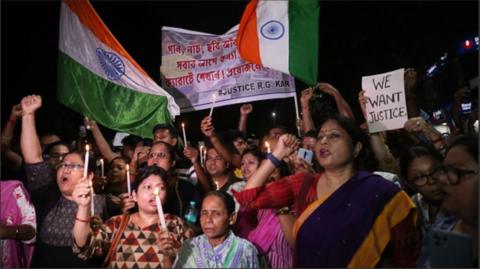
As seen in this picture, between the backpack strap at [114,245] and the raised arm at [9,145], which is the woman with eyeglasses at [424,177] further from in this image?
the raised arm at [9,145]

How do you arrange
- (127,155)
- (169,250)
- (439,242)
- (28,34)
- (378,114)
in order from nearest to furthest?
(439,242) < (169,250) < (378,114) < (127,155) < (28,34)

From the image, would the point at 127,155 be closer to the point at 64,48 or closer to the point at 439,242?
the point at 64,48

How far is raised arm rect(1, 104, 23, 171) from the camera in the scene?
4.65 metres

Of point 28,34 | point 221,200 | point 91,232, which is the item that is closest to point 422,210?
point 221,200

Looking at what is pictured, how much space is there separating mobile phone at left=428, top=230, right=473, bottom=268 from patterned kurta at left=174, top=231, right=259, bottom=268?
65.9 inches

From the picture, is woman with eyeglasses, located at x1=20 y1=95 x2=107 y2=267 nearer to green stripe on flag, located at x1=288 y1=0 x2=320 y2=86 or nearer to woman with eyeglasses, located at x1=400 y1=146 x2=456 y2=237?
woman with eyeglasses, located at x1=400 y1=146 x2=456 y2=237

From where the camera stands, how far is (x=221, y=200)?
138 inches

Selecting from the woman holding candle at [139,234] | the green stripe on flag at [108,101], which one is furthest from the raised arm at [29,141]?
the green stripe on flag at [108,101]

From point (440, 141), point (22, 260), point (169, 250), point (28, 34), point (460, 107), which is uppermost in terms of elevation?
point (28, 34)

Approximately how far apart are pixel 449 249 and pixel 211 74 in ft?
16.9

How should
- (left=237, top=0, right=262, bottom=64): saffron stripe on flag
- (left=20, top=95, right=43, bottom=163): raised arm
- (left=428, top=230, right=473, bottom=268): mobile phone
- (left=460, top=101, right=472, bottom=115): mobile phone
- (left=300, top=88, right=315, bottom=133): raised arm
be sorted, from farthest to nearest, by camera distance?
(left=460, top=101, right=472, bottom=115): mobile phone, (left=237, top=0, right=262, bottom=64): saffron stripe on flag, (left=300, top=88, right=315, bottom=133): raised arm, (left=20, top=95, right=43, bottom=163): raised arm, (left=428, top=230, right=473, bottom=268): mobile phone

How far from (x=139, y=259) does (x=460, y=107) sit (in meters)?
4.10

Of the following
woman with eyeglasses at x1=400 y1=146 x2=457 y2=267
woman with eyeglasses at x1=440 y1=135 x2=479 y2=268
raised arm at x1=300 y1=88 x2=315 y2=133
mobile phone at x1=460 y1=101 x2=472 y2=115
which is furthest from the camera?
mobile phone at x1=460 y1=101 x2=472 y2=115

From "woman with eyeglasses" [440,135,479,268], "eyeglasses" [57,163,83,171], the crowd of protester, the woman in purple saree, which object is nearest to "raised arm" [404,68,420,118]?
the crowd of protester
